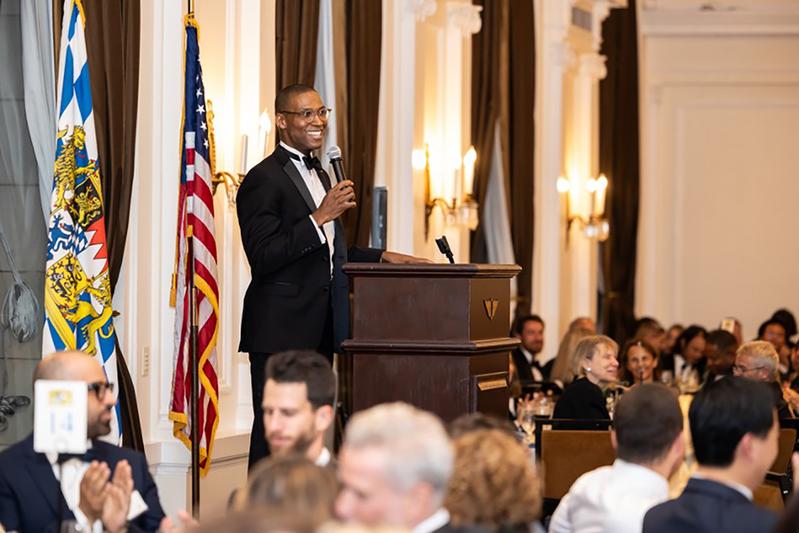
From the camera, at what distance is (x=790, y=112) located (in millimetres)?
17781

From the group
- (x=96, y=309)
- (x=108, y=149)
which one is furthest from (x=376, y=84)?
(x=96, y=309)

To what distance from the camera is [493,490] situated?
11.1 feet

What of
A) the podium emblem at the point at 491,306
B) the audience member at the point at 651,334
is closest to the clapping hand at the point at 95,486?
the podium emblem at the point at 491,306

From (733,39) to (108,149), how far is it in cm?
1237

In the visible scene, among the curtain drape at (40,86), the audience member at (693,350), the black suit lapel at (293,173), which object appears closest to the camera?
the black suit lapel at (293,173)

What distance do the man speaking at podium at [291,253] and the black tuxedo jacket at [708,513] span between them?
7.40 feet

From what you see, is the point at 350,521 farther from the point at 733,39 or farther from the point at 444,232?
the point at 733,39

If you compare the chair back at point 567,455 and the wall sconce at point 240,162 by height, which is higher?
the wall sconce at point 240,162

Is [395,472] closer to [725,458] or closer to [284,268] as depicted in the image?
[725,458]

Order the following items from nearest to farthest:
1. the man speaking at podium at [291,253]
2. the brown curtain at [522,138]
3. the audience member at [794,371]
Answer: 1. the man speaking at podium at [291,253]
2. the audience member at [794,371]
3. the brown curtain at [522,138]

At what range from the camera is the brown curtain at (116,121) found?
690cm

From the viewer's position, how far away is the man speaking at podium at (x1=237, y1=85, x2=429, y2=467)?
5922mm

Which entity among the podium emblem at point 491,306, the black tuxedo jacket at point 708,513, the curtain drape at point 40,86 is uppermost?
the curtain drape at point 40,86

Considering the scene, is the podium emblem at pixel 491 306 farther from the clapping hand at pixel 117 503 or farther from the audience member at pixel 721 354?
the audience member at pixel 721 354
